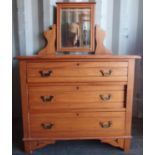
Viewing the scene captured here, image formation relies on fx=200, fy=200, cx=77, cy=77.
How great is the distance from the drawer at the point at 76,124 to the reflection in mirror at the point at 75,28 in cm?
74

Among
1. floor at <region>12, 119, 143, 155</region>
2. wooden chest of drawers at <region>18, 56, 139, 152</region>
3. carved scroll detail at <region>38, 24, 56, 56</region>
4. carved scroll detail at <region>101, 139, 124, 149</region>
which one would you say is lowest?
floor at <region>12, 119, 143, 155</region>

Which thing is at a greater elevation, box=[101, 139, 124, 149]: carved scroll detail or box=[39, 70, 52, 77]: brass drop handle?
box=[39, 70, 52, 77]: brass drop handle

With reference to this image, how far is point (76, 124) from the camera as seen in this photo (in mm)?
1855

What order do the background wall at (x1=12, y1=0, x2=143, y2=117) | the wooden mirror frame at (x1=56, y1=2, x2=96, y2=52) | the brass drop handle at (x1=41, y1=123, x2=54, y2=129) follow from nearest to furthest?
the brass drop handle at (x1=41, y1=123, x2=54, y2=129)
the wooden mirror frame at (x1=56, y1=2, x2=96, y2=52)
the background wall at (x1=12, y1=0, x2=143, y2=117)

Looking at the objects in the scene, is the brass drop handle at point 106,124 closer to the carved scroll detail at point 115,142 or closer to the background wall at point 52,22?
the carved scroll detail at point 115,142

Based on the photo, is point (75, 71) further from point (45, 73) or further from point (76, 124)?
point (76, 124)

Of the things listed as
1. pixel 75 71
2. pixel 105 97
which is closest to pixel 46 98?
pixel 75 71

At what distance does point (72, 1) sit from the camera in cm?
217

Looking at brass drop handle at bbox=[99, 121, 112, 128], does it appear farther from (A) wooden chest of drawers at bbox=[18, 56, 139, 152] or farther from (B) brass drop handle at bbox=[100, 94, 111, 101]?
(B) brass drop handle at bbox=[100, 94, 111, 101]

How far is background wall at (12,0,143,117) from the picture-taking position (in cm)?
219

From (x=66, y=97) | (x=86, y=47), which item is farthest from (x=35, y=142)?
(x=86, y=47)

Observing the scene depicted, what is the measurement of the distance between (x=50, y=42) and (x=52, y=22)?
262 millimetres

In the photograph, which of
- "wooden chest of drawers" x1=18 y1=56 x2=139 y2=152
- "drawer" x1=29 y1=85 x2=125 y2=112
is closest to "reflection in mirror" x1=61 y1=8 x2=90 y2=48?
"wooden chest of drawers" x1=18 y1=56 x2=139 y2=152
